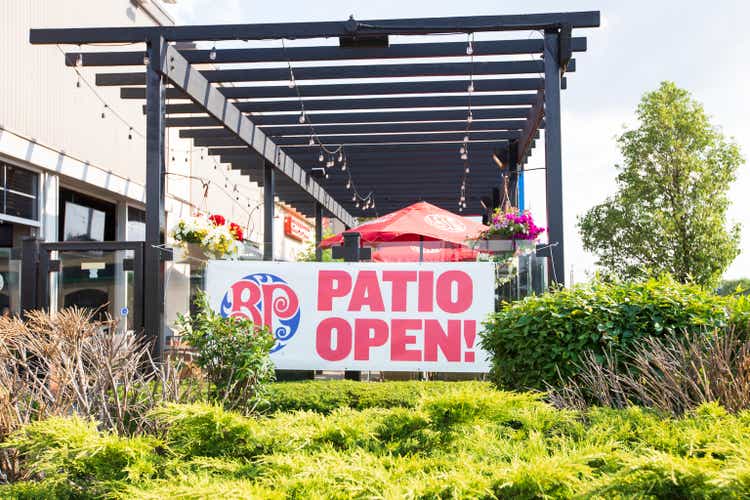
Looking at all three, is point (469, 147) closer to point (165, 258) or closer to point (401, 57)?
point (401, 57)

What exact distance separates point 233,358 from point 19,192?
6.60 metres

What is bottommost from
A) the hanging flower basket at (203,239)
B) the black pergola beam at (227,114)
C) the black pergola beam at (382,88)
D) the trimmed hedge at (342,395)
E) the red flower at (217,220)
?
the trimmed hedge at (342,395)

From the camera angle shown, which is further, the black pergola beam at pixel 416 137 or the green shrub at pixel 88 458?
the black pergola beam at pixel 416 137

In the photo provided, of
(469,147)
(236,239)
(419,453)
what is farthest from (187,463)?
(469,147)

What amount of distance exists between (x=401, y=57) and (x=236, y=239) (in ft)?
9.01

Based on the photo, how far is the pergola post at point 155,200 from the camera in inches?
261

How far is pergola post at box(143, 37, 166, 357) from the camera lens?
6629 mm

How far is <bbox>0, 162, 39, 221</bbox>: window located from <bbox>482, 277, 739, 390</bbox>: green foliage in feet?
23.6

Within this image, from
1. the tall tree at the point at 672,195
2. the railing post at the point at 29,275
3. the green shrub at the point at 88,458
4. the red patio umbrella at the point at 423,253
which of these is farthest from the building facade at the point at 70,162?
the tall tree at the point at 672,195

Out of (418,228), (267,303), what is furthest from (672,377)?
(418,228)

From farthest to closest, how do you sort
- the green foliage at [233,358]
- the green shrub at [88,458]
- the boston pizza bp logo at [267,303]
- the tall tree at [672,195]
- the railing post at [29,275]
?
1. the tall tree at [672,195]
2. the railing post at [29,275]
3. the boston pizza bp logo at [267,303]
4. the green foliage at [233,358]
5. the green shrub at [88,458]

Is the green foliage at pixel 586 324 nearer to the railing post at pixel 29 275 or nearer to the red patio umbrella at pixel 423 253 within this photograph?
the red patio umbrella at pixel 423 253

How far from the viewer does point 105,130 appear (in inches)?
456

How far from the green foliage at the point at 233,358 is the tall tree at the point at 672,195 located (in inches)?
635
